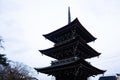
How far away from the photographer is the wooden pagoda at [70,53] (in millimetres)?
26188

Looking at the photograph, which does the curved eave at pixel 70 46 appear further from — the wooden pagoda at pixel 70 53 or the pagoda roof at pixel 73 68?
the pagoda roof at pixel 73 68

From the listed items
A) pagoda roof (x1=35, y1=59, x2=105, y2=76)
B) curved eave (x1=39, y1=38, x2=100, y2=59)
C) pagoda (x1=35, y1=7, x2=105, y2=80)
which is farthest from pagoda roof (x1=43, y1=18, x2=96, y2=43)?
pagoda roof (x1=35, y1=59, x2=105, y2=76)

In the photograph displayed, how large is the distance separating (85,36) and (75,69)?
7905mm

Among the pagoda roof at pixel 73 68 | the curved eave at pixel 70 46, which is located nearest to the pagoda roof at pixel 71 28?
the curved eave at pixel 70 46

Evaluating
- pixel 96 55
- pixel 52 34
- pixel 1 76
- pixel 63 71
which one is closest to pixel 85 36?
pixel 96 55

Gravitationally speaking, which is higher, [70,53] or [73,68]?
[70,53]

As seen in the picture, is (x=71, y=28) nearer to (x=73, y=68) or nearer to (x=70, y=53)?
(x=70, y=53)

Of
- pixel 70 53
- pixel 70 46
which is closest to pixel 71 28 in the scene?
pixel 70 46

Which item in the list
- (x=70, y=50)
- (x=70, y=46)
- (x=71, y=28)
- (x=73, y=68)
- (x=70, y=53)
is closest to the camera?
(x=73, y=68)

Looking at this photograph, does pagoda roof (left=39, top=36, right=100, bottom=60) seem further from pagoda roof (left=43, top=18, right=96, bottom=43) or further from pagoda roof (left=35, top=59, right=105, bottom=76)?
pagoda roof (left=43, top=18, right=96, bottom=43)

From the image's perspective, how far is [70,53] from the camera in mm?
28078

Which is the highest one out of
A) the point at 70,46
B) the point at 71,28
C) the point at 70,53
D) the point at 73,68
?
the point at 71,28

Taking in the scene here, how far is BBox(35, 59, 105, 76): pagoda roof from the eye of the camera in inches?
988

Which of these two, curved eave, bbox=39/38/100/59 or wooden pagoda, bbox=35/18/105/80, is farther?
curved eave, bbox=39/38/100/59
